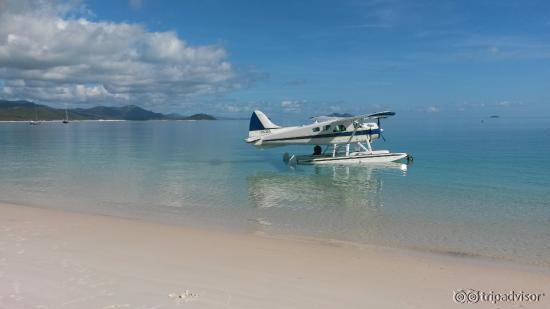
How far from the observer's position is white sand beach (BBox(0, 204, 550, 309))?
5402 millimetres

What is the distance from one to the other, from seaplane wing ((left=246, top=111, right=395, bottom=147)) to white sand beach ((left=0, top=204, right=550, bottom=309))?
17307mm

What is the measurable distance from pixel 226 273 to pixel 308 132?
813 inches

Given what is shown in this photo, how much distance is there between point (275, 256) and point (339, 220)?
13.0 ft

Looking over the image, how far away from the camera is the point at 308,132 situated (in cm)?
2672

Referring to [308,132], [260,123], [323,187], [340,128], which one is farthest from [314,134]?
[323,187]

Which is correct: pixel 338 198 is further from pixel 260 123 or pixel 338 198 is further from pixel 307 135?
pixel 260 123

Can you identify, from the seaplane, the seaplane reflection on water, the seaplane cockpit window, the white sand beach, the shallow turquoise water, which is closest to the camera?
the white sand beach

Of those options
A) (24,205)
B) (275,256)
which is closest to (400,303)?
(275,256)

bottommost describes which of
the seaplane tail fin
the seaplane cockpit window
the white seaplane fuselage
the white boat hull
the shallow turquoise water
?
the shallow turquoise water

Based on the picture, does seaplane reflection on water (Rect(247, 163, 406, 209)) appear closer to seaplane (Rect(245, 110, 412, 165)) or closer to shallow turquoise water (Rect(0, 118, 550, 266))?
shallow turquoise water (Rect(0, 118, 550, 266))

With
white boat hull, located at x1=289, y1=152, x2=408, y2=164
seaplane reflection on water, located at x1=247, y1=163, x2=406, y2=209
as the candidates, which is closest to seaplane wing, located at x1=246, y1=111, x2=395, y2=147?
white boat hull, located at x1=289, y1=152, x2=408, y2=164

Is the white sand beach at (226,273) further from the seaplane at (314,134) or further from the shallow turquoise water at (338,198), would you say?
the seaplane at (314,134)

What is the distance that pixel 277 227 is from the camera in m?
10.5

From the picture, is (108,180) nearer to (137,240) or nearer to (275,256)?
(137,240)
